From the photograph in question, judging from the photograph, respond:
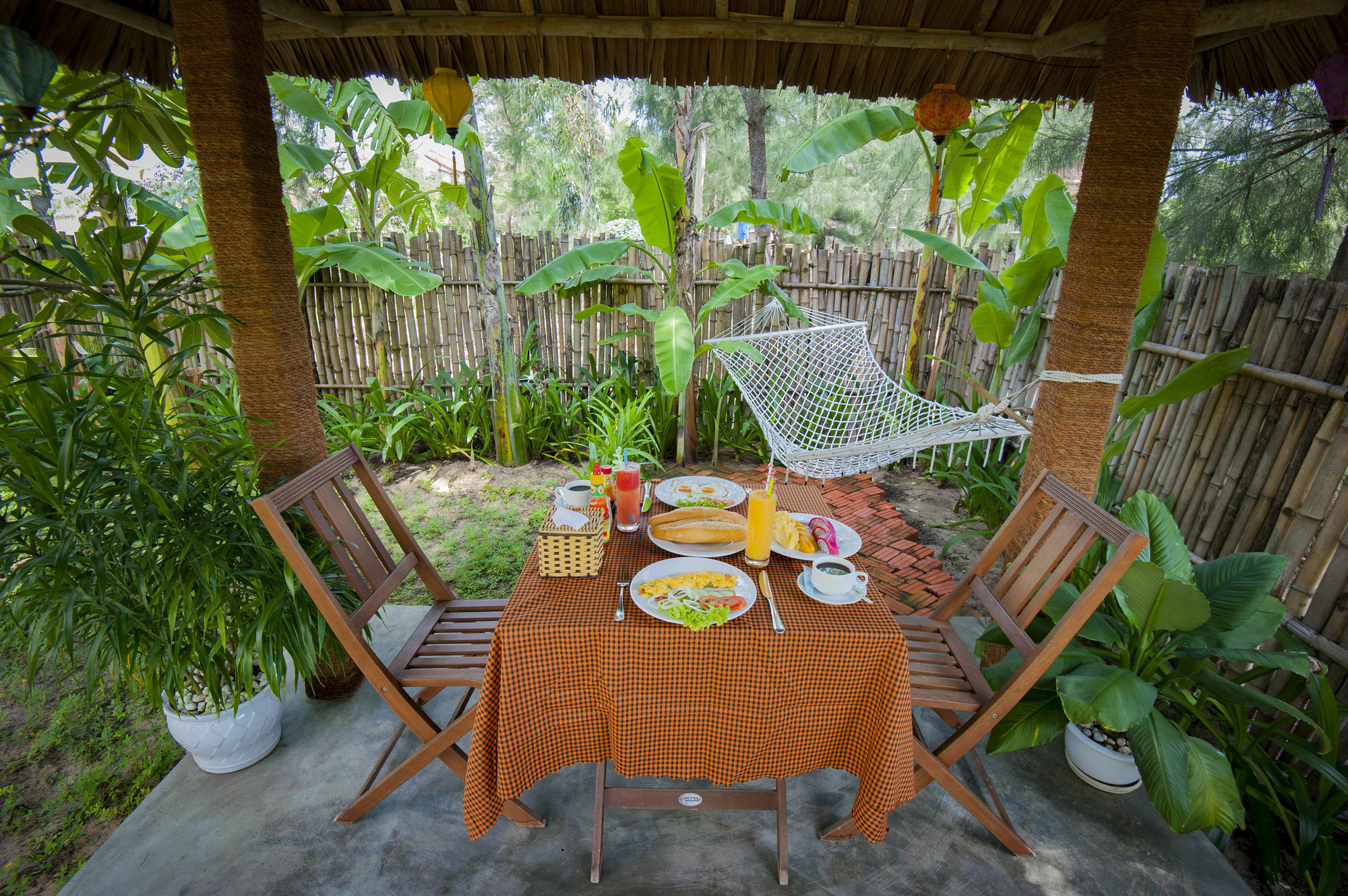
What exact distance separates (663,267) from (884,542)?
2.25 m

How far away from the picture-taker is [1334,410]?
1.97 m

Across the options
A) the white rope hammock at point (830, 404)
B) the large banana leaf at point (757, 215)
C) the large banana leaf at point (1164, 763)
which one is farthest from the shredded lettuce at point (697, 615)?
the large banana leaf at point (757, 215)

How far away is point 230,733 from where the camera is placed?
1837mm

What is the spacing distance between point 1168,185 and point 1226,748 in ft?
18.0

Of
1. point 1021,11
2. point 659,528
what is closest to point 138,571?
point 659,528

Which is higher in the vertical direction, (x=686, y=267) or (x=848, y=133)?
(x=848, y=133)

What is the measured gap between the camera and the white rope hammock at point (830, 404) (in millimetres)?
3045

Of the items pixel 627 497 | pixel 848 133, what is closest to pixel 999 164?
pixel 848 133

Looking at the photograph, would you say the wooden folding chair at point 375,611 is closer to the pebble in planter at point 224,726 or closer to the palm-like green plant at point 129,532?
the palm-like green plant at point 129,532

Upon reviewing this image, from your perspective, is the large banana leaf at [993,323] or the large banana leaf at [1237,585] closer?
the large banana leaf at [1237,585]

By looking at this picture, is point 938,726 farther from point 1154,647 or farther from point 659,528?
point 659,528

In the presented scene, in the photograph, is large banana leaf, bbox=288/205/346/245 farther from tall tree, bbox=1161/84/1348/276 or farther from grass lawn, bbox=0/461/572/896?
tall tree, bbox=1161/84/1348/276

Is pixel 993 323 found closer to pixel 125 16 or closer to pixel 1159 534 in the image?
pixel 1159 534

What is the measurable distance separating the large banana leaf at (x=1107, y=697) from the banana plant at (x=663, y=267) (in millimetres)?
2273
